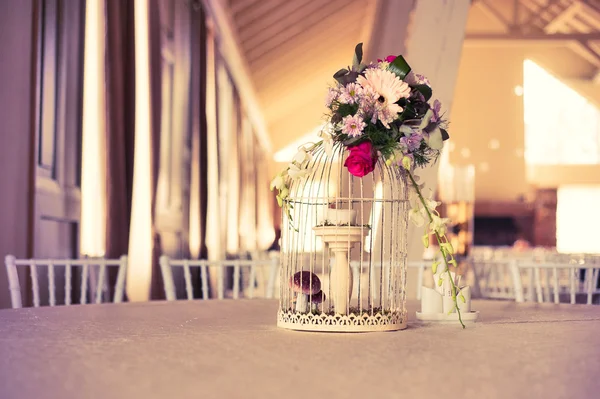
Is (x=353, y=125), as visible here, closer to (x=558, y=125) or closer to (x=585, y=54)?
(x=558, y=125)

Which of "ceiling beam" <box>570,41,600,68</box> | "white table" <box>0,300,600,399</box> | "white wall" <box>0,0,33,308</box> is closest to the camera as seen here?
"white table" <box>0,300,600,399</box>

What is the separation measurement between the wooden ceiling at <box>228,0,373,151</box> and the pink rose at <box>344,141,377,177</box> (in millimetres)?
6135

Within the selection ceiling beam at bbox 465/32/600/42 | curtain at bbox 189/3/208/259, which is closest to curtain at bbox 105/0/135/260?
curtain at bbox 189/3/208/259

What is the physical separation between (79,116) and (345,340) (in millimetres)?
2829

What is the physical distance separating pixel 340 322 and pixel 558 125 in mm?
14531

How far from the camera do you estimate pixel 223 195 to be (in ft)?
27.2

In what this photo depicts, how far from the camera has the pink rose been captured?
1333 millimetres

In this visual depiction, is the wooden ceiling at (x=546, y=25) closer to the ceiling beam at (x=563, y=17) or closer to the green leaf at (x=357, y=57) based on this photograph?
the ceiling beam at (x=563, y=17)

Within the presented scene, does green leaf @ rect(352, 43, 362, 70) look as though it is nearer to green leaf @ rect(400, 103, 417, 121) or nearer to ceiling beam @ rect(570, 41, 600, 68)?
green leaf @ rect(400, 103, 417, 121)

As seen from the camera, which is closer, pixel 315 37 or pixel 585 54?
pixel 315 37

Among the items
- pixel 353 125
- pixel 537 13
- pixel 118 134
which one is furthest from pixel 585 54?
pixel 353 125

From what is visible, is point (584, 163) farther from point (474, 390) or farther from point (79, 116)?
point (474, 390)

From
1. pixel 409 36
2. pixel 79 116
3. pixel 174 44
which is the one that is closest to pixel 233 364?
pixel 79 116

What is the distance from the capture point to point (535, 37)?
12.6 m
